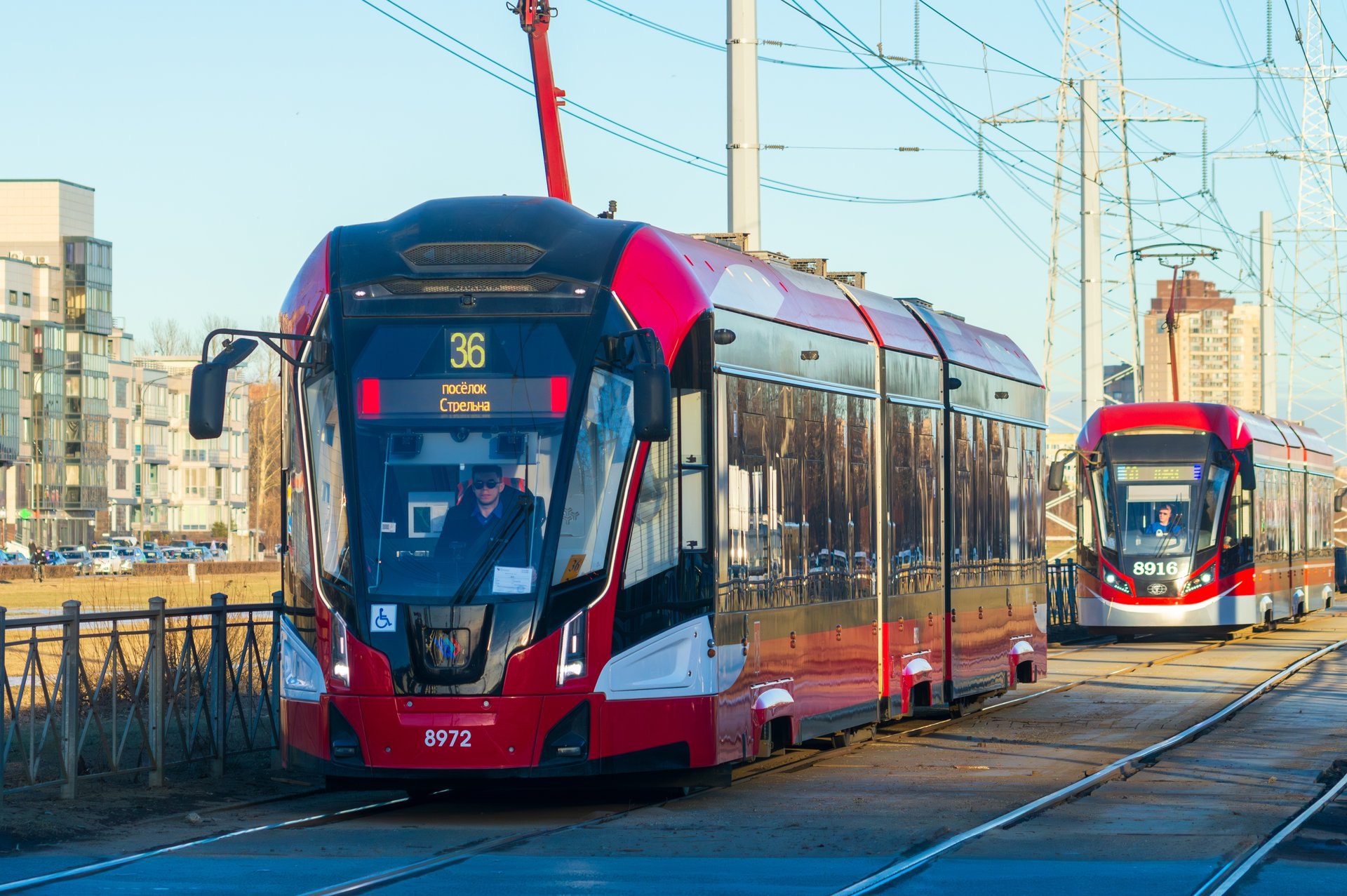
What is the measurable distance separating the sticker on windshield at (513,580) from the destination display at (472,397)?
0.90 m

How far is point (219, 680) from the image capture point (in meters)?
14.9

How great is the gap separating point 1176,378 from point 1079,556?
9609 mm

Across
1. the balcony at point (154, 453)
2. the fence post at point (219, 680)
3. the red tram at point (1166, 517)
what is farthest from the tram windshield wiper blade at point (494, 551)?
the balcony at point (154, 453)

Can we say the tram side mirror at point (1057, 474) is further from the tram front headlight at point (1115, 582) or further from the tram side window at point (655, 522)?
the tram side window at point (655, 522)

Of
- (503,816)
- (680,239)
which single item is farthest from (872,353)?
(503,816)

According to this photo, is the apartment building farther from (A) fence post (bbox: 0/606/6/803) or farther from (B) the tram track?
(A) fence post (bbox: 0/606/6/803)

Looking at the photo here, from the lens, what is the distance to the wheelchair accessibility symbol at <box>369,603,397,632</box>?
11.8m

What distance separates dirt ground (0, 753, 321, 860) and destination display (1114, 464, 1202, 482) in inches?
772

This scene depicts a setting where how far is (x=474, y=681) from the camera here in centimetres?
1170

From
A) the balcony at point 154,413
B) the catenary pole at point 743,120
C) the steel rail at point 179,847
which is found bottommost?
the steel rail at point 179,847

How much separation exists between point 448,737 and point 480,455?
1.59 metres

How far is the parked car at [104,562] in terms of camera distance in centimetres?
8012

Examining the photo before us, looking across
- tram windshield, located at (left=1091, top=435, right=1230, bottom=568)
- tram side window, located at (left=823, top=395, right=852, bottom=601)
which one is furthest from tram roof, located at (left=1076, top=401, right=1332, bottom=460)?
tram side window, located at (left=823, top=395, right=852, bottom=601)

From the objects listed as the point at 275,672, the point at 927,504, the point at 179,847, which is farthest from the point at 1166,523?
the point at 179,847
